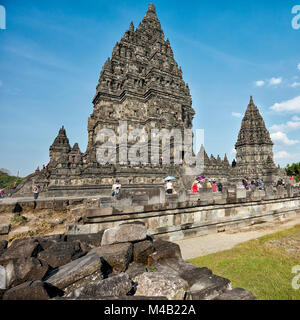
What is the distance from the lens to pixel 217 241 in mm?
6629

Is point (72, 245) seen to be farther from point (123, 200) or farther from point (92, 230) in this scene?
point (123, 200)

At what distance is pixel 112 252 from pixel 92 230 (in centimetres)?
262

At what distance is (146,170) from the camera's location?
2048 cm

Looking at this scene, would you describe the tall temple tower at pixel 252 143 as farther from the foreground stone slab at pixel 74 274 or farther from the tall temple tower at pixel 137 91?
the foreground stone slab at pixel 74 274

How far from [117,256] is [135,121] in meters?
26.3

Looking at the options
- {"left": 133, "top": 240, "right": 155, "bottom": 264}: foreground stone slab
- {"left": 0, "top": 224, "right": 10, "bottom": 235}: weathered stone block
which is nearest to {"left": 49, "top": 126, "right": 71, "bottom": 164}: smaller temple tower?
{"left": 0, "top": 224, "right": 10, "bottom": 235}: weathered stone block

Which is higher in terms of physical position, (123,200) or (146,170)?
(146,170)

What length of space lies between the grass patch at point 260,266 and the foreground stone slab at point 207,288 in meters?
1.25

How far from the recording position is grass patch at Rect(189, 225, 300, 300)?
3367 mm

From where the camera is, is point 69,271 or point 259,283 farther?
point 259,283

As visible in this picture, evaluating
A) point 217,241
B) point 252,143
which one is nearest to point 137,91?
point 217,241

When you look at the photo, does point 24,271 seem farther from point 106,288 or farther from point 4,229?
point 4,229

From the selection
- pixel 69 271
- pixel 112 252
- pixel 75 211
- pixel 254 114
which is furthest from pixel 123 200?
pixel 254 114

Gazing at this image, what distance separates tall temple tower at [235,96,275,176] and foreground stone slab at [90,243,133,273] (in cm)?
4577
